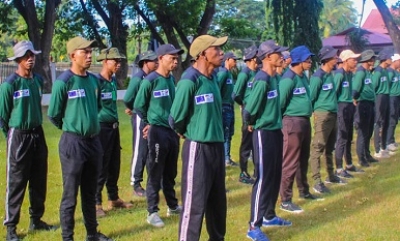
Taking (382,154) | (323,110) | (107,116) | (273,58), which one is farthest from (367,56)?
(107,116)

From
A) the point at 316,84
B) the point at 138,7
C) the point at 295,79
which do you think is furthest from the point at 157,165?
the point at 138,7

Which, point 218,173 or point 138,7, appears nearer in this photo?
point 218,173

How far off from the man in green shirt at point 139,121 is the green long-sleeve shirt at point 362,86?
13.8 ft

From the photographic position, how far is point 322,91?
828 centimetres

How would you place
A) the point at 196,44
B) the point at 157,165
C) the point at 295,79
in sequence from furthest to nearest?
the point at 295,79
the point at 157,165
the point at 196,44

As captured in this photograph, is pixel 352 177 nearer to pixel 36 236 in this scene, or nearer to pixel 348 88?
pixel 348 88

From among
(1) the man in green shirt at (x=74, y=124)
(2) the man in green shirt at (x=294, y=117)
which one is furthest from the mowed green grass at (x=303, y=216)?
(1) the man in green shirt at (x=74, y=124)

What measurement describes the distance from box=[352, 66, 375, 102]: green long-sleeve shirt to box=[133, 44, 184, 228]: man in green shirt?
449 cm

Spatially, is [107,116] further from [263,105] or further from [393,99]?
[393,99]

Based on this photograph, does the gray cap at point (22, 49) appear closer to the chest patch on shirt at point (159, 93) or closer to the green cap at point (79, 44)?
the green cap at point (79, 44)

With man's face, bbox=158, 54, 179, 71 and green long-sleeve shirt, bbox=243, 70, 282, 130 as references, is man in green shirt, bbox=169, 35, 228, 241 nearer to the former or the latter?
green long-sleeve shirt, bbox=243, 70, 282, 130

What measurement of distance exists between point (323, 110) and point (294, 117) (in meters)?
1.34

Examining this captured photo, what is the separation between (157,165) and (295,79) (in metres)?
2.07

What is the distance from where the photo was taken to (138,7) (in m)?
27.3
